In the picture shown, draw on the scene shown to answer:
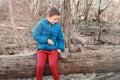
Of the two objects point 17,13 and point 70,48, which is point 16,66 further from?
point 17,13

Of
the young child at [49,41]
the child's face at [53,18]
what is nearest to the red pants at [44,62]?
the young child at [49,41]

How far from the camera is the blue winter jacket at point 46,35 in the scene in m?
4.96

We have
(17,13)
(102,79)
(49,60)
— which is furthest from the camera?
(17,13)

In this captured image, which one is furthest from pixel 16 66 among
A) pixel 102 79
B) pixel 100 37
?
pixel 100 37

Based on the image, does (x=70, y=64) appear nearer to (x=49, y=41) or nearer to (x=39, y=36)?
(x=49, y=41)

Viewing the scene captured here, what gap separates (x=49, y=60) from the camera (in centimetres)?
488

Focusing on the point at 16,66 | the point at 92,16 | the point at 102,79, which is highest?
the point at 92,16

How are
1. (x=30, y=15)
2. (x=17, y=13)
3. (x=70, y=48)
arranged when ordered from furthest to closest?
1. (x=17, y=13)
2. (x=30, y=15)
3. (x=70, y=48)

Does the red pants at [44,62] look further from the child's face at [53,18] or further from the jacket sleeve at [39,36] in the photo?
the child's face at [53,18]

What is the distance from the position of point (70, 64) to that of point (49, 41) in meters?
0.55

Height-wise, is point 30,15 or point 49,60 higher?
point 30,15

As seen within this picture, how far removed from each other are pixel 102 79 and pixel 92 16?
5.32m

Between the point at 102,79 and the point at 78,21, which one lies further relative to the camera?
the point at 78,21

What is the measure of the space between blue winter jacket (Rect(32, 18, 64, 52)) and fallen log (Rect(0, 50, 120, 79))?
25 cm
